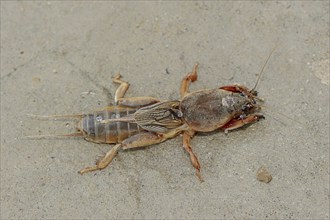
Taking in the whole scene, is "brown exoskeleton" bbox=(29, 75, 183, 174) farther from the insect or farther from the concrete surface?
the concrete surface

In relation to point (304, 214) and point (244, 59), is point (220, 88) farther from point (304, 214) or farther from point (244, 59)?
point (304, 214)

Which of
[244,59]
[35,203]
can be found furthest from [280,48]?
[35,203]

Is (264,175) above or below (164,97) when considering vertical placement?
below

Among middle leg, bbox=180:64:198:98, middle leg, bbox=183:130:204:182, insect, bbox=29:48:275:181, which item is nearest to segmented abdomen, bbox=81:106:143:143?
insect, bbox=29:48:275:181

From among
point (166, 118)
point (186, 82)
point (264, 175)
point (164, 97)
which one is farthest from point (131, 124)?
point (264, 175)

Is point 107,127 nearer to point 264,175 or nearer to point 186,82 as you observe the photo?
point 186,82

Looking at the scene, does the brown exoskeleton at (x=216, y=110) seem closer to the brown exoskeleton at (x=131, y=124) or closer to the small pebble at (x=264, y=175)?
the brown exoskeleton at (x=131, y=124)
